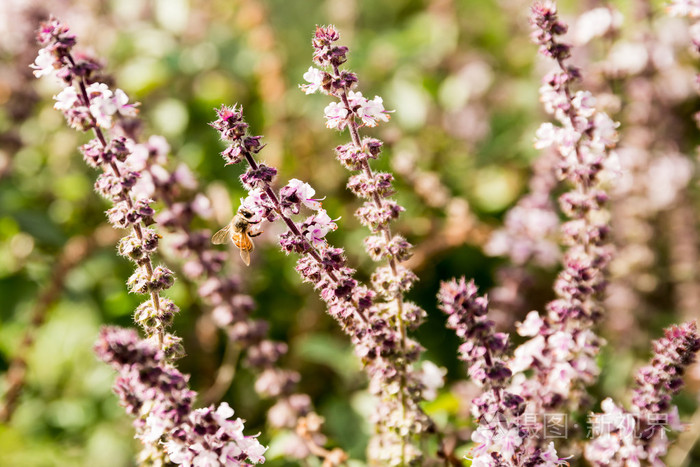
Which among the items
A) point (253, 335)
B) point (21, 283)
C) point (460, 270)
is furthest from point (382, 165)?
point (21, 283)

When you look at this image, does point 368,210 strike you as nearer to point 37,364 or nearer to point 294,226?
point 294,226

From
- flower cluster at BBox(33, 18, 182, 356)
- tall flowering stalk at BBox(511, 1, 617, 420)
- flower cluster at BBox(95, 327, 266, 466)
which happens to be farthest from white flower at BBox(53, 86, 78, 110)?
tall flowering stalk at BBox(511, 1, 617, 420)

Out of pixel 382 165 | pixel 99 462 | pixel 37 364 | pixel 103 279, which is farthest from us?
pixel 382 165

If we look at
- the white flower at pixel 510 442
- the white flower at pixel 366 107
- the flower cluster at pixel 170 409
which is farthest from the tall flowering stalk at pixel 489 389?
the flower cluster at pixel 170 409

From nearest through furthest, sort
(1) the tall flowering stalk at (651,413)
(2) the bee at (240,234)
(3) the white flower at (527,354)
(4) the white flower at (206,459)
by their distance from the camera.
Result: (4) the white flower at (206,459), (1) the tall flowering stalk at (651,413), (3) the white flower at (527,354), (2) the bee at (240,234)

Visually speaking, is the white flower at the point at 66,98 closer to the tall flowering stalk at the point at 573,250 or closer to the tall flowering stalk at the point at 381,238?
the tall flowering stalk at the point at 381,238
